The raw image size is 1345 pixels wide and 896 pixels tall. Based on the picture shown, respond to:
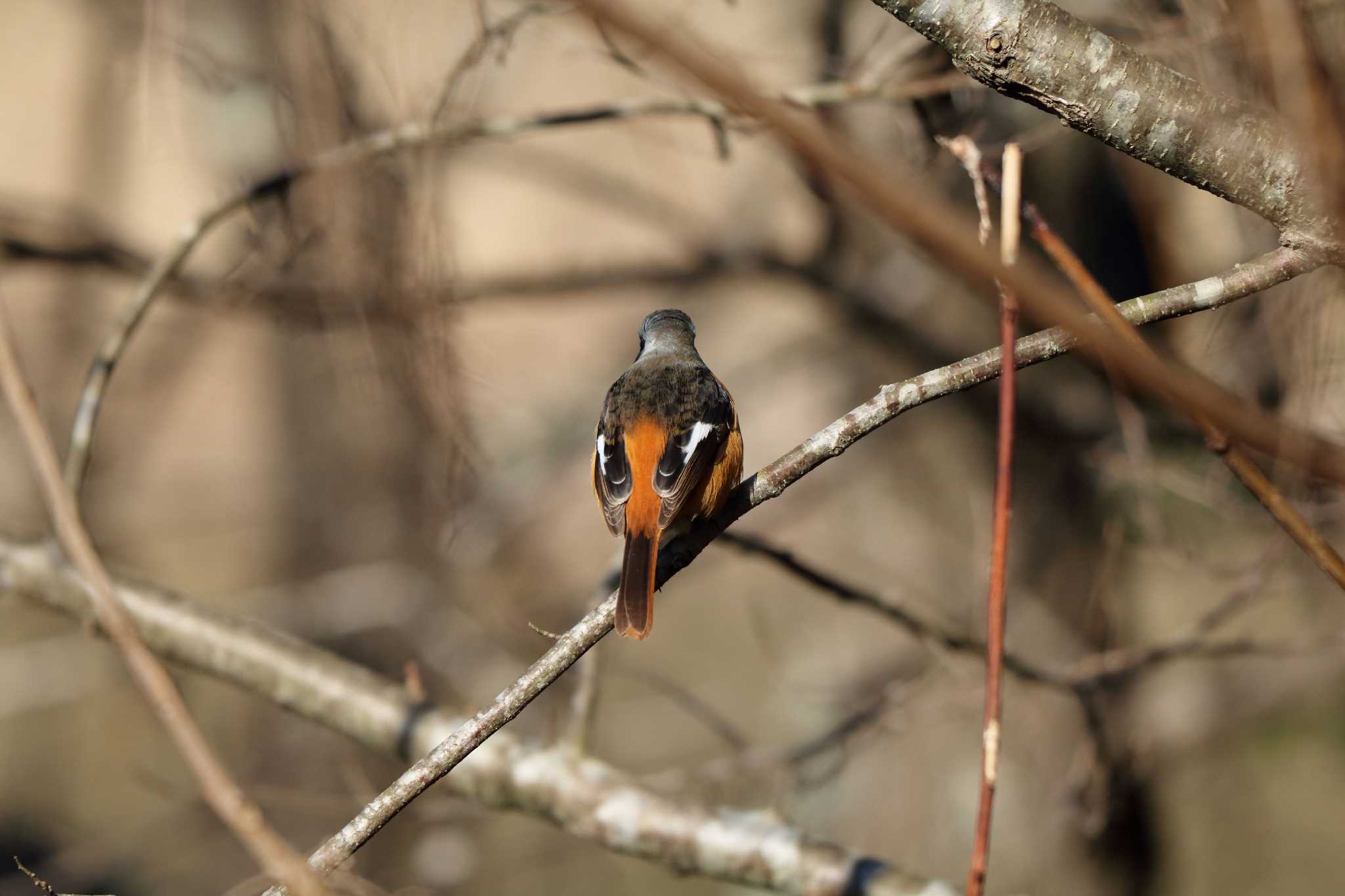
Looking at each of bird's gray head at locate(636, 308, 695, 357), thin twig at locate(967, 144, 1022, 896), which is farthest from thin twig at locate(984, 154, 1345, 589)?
bird's gray head at locate(636, 308, 695, 357)

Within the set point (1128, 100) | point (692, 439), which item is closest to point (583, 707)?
point (692, 439)

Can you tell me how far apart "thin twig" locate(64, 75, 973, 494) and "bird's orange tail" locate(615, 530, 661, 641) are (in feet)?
3.60

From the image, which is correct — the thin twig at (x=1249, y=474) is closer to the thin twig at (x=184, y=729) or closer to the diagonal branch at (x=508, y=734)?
the thin twig at (x=184, y=729)

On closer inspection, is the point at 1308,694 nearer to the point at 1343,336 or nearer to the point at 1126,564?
the point at 1126,564

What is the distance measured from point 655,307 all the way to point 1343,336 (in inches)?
133

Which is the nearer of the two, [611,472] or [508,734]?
[611,472]

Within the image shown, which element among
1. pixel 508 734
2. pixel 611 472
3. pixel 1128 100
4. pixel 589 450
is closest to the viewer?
pixel 1128 100

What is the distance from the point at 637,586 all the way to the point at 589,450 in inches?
137

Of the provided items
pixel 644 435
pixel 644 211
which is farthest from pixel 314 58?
pixel 644 211

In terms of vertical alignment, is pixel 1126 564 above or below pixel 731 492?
above

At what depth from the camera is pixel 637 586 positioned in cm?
219

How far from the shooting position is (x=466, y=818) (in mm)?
6367

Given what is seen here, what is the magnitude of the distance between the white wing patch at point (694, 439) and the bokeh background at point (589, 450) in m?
0.34

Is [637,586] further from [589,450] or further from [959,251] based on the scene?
[589,450]
